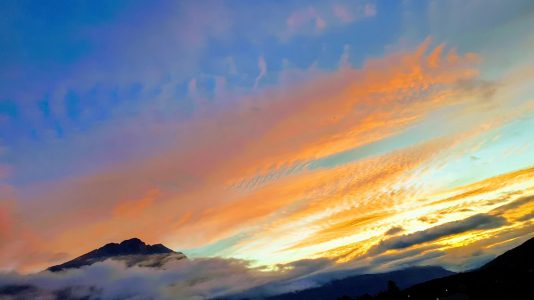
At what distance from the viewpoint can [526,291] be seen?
552 feet

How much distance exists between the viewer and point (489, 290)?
19100 cm

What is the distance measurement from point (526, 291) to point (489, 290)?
23.8 meters

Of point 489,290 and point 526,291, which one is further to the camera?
point 489,290
